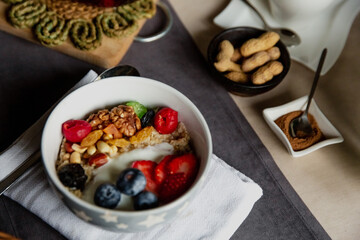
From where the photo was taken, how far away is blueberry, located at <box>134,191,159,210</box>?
1.68 feet

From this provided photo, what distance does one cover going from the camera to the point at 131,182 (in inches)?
20.0

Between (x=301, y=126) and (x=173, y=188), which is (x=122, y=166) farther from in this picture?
(x=301, y=126)

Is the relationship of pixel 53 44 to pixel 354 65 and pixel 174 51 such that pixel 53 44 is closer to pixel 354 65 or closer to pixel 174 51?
pixel 174 51

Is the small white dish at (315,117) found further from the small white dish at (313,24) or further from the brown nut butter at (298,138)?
the small white dish at (313,24)

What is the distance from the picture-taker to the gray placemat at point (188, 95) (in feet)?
2.15

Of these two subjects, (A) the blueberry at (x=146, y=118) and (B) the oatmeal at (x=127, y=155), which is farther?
(A) the blueberry at (x=146, y=118)

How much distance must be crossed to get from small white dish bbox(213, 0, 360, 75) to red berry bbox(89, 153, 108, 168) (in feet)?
1.69

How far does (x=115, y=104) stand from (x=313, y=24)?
0.58 meters

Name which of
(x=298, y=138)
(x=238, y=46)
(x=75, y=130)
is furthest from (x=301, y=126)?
(x=75, y=130)

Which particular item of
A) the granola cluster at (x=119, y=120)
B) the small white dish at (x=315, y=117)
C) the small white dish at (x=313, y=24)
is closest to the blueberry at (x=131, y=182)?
the granola cluster at (x=119, y=120)

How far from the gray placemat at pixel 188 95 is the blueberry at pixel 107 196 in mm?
146

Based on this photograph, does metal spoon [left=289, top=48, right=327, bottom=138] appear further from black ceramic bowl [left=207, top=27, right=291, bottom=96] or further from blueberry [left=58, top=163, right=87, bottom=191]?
blueberry [left=58, top=163, right=87, bottom=191]

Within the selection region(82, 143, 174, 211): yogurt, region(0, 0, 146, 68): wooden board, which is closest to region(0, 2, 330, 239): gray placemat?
region(0, 0, 146, 68): wooden board

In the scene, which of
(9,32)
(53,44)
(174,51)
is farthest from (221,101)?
(9,32)
